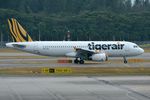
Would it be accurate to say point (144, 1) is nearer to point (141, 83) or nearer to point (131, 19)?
point (131, 19)

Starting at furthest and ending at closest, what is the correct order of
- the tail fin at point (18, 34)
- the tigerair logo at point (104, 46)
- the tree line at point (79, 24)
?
the tree line at point (79, 24) → the tail fin at point (18, 34) → the tigerair logo at point (104, 46)

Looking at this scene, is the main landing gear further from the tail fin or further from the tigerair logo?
the tail fin

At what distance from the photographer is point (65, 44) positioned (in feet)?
237

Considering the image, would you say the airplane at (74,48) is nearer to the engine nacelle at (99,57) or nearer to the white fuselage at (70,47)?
the white fuselage at (70,47)

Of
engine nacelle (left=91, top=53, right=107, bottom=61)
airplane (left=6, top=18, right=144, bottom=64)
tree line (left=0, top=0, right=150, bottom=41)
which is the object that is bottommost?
engine nacelle (left=91, top=53, right=107, bottom=61)

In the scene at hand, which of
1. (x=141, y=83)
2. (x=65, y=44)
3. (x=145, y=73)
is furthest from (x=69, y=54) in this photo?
(x=141, y=83)

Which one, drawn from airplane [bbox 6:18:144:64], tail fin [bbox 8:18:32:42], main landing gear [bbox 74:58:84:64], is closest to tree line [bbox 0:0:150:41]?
tail fin [bbox 8:18:32:42]

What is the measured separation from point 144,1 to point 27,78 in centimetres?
14824

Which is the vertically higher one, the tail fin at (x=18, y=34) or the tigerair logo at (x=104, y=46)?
the tail fin at (x=18, y=34)

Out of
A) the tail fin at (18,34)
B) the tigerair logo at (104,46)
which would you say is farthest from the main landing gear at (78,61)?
the tail fin at (18,34)

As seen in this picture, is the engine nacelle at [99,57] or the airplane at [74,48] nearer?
the engine nacelle at [99,57]

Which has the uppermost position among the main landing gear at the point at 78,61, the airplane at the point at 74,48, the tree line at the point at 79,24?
the tree line at the point at 79,24

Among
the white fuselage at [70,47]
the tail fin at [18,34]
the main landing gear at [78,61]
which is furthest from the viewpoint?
the tail fin at [18,34]

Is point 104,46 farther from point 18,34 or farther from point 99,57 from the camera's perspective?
point 18,34
